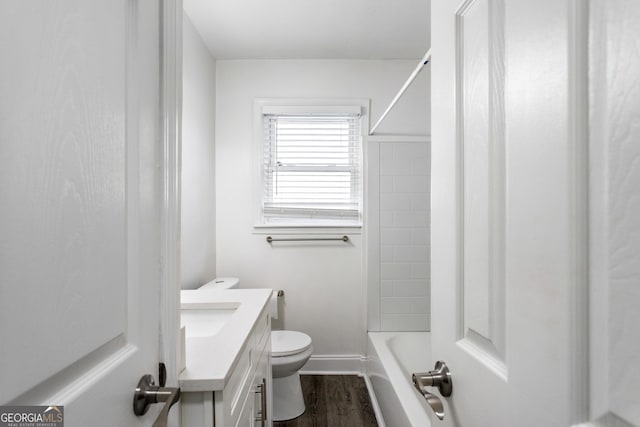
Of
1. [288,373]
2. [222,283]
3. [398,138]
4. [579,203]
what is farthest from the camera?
[398,138]

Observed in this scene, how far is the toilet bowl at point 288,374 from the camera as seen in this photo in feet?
6.61

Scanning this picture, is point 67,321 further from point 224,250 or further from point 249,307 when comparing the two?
point 224,250

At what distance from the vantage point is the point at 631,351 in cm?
32

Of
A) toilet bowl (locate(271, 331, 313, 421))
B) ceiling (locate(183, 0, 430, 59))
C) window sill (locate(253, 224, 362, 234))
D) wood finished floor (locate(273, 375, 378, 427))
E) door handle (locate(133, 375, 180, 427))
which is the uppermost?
ceiling (locate(183, 0, 430, 59))

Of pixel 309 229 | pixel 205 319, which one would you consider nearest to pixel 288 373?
pixel 205 319

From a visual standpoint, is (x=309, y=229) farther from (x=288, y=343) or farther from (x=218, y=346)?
(x=218, y=346)

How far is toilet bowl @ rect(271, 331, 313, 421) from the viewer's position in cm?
202

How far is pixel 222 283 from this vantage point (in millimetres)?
2439

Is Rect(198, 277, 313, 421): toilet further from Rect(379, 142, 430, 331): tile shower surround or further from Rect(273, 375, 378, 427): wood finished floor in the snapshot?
Rect(379, 142, 430, 331): tile shower surround

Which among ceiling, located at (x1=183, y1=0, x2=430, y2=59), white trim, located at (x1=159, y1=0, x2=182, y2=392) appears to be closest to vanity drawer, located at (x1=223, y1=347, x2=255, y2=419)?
white trim, located at (x1=159, y1=0, x2=182, y2=392)

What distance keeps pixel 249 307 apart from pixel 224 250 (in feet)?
4.64

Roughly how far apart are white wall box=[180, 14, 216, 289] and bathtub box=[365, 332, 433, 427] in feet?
4.32

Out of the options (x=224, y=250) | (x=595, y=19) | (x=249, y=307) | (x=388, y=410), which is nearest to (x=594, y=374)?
(x=595, y=19)

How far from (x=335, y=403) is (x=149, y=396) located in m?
1.94
